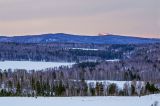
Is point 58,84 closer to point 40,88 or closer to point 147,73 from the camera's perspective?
point 40,88

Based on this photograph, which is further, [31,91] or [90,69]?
[90,69]

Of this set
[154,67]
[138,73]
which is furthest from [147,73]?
[154,67]

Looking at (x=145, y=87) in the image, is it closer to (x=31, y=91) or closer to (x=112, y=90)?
(x=112, y=90)

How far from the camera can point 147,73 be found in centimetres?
16162

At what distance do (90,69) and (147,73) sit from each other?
2653cm

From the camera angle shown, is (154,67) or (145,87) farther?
(154,67)

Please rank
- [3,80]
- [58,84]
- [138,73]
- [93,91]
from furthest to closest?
[138,73]
[3,80]
[58,84]
[93,91]
